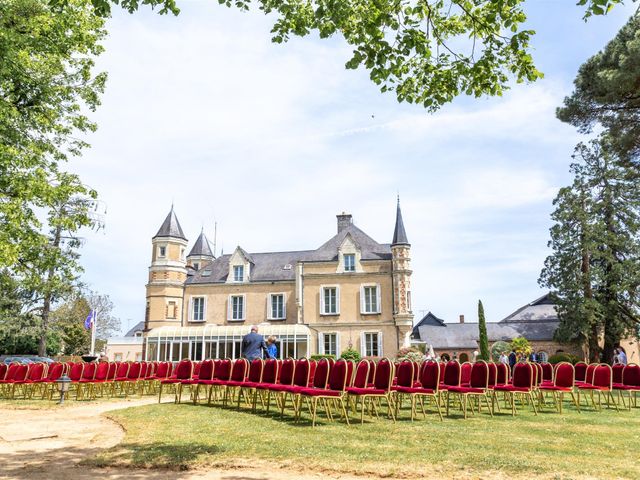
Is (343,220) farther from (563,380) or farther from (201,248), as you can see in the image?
(563,380)

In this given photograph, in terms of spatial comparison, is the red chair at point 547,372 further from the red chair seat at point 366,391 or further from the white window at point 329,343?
the white window at point 329,343

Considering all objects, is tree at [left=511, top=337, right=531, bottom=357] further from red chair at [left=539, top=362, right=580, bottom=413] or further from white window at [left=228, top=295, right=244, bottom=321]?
red chair at [left=539, top=362, right=580, bottom=413]

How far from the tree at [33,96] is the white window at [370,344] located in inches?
853

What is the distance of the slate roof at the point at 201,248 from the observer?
4661 centimetres

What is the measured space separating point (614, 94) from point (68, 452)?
16716 mm

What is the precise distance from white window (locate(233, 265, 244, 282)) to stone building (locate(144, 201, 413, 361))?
0.07m

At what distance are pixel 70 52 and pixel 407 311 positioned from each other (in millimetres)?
23642

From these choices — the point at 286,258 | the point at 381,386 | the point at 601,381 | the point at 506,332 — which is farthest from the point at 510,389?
the point at 506,332

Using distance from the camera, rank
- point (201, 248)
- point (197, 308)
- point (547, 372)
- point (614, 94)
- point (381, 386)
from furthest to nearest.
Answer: point (201, 248)
point (197, 308)
point (614, 94)
point (547, 372)
point (381, 386)

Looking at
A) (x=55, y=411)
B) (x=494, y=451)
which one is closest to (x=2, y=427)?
(x=55, y=411)

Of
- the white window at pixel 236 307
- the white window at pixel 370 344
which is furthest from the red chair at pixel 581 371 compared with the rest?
the white window at pixel 236 307

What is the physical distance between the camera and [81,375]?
14047 millimetres

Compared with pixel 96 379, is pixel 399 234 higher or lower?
higher

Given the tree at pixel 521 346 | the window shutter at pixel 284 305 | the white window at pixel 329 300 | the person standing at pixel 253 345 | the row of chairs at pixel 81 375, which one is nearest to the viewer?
the person standing at pixel 253 345
